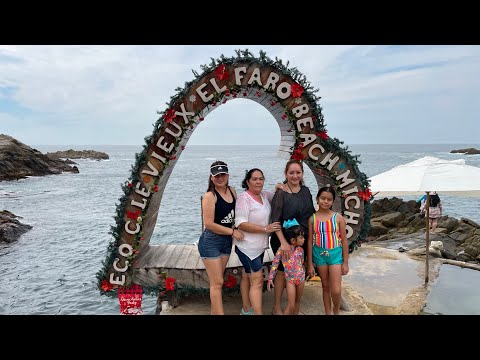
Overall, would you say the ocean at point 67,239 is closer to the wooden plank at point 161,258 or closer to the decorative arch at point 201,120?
the decorative arch at point 201,120

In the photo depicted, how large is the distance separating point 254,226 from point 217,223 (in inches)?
19.2

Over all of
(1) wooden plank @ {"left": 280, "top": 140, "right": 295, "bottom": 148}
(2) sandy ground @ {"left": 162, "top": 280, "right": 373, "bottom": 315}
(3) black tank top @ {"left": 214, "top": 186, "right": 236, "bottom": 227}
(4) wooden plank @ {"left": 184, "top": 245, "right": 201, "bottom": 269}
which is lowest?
(2) sandy ground @ {"left": 162, "top": 280, "right": 373, "bottom": 315}

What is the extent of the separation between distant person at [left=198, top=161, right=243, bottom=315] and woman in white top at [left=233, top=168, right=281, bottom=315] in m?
0.11

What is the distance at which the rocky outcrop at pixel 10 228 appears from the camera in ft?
63.1

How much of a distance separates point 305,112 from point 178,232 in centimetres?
1782

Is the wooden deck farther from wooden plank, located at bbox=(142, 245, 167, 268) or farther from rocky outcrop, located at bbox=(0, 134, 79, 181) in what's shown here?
rocky outcrop, located at bbox=(0, 134, 79, 181)

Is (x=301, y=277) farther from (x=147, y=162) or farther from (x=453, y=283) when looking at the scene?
(x=453, y=283)

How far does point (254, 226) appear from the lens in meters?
4.59

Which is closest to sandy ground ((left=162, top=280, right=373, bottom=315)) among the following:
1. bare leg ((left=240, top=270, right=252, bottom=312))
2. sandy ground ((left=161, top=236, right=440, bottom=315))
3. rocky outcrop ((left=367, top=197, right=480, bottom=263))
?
→ sandy ground ((left=161, top=236, right=440, bottom=315))

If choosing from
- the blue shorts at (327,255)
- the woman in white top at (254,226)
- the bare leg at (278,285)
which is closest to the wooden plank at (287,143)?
the woman in white top at (254,226)

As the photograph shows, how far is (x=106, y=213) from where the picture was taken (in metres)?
29.8

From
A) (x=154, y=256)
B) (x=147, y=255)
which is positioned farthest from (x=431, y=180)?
(x=147, y=255)

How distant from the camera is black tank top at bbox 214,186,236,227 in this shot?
460 centimetres

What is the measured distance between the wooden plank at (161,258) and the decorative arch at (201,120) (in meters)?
0.33
